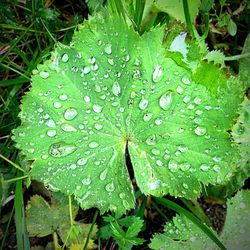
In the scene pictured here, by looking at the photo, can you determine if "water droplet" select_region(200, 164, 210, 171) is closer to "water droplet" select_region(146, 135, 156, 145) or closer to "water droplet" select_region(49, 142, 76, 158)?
"water droplet" select_region(146, 135, 156, 145)

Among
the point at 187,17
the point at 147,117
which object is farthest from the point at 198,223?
the point at 187,17

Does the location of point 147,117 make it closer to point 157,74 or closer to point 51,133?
point 157,74

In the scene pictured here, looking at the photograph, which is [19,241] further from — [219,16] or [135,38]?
[219,16]

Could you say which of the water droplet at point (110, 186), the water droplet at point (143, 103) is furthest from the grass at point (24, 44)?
the water droplet at point (143, 103)

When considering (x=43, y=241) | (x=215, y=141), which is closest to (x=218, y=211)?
(x=215, y=141)

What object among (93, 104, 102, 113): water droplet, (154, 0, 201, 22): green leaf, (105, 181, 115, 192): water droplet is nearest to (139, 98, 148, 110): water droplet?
(93, 104, 102, 113): water droplet
